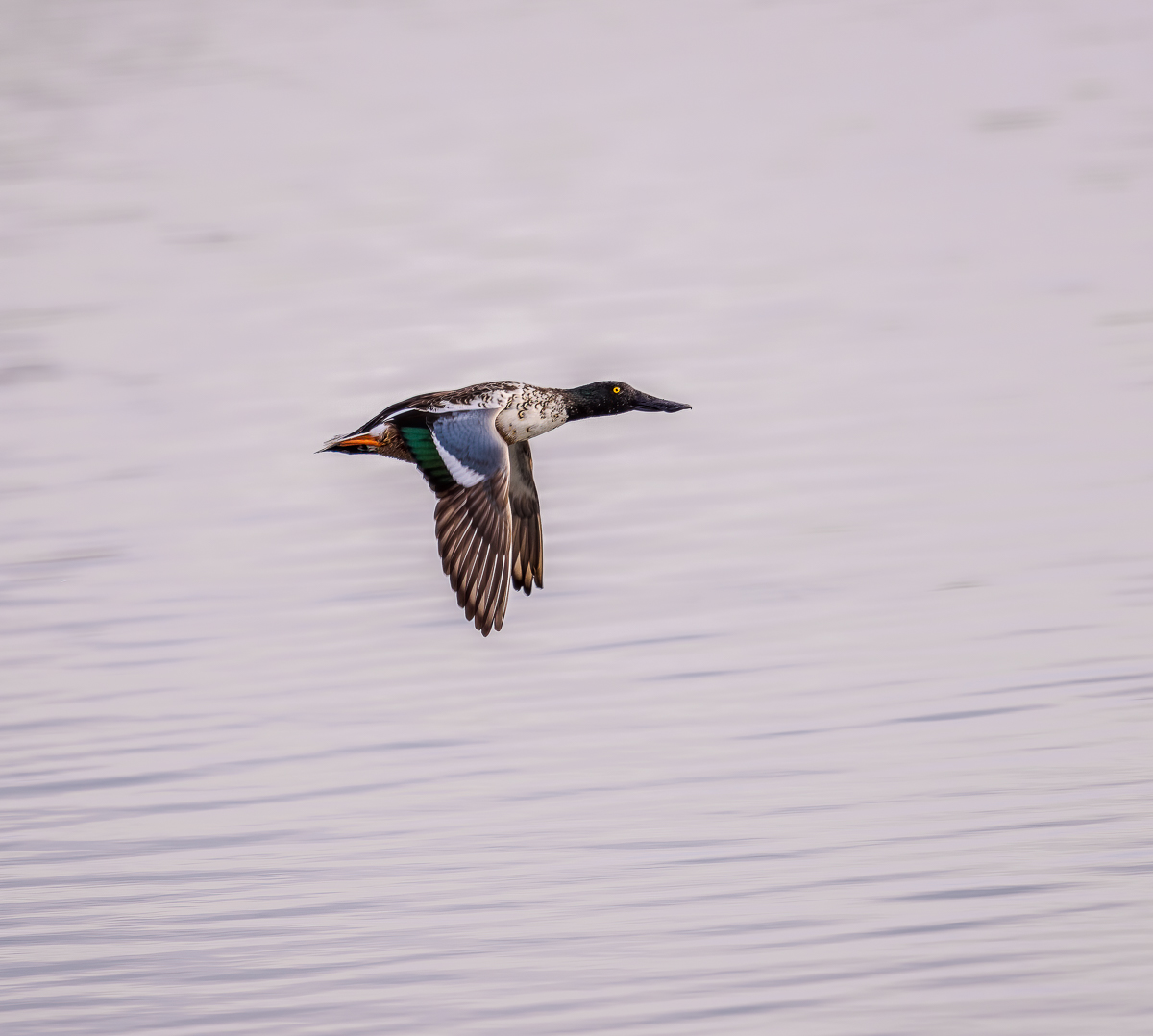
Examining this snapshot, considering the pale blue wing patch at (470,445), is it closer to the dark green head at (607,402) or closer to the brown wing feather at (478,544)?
the brown wing feather at (478,544)

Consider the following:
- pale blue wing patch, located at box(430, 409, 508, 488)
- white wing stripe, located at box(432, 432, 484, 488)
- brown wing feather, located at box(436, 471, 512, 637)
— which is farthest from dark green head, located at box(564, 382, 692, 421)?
brown wing feather, located at box(436, 471, 512, 637)

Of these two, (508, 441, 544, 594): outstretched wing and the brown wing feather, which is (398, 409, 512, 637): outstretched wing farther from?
(508, 441, 544, 594): outstretched wing

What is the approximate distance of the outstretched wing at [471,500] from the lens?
919 cm

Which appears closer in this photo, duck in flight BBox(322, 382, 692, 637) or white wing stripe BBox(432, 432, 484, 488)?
duck in flight BBox(322, 382, 692, 637)

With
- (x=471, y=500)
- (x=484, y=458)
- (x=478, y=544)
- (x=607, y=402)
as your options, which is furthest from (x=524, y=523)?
(x=478, y=544)

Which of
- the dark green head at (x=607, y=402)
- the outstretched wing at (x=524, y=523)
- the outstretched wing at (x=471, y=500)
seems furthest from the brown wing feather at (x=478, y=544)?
the dark green head at (x=607, y=402)

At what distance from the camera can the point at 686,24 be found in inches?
1253

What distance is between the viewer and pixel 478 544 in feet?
30.7

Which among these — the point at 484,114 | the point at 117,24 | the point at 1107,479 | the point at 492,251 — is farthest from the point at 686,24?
the point at 1107,479

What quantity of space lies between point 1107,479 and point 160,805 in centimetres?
628

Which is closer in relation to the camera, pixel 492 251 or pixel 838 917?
pixel 838 917

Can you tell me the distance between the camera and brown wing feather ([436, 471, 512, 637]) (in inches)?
360

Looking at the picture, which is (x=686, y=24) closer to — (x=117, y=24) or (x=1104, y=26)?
(x=1104, y=26)

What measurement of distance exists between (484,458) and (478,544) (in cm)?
53
